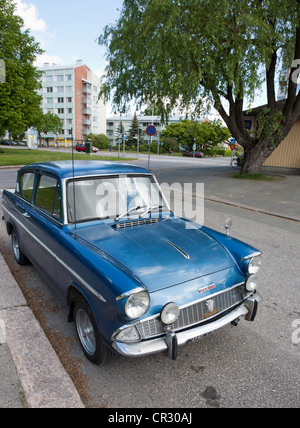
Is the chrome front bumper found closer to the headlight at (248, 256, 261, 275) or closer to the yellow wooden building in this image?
the headlight at (248, 256, 261, 275)

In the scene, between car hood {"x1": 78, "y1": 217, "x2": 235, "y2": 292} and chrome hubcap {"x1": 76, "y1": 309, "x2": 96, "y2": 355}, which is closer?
car hood {"x1": 78, "y1": 217, "x2": 235, "y2": 292}

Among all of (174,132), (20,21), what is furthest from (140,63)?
(174,132)

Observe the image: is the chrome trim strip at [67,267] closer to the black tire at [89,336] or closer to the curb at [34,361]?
the black tire at [89,336]

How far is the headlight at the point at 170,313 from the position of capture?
2236mm

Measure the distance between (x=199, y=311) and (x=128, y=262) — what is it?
0.74m

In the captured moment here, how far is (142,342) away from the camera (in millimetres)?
2230

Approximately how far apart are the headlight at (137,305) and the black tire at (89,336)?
18.1 inches

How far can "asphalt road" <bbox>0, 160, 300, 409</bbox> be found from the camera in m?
2.27

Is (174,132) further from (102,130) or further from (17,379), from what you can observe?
(17,379)

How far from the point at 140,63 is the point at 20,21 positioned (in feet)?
80.5

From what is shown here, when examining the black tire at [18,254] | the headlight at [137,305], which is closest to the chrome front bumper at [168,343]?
the headlight at [137,305]

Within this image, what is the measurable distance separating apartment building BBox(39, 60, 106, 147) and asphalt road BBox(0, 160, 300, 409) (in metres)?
75.9
